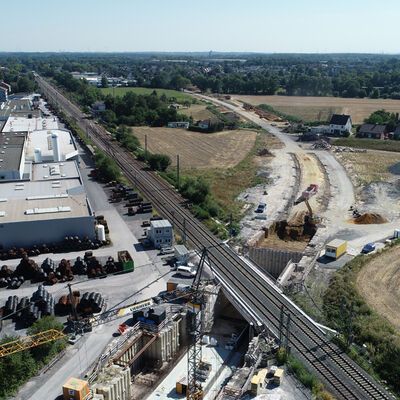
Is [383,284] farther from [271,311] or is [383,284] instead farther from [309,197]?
[309,197]

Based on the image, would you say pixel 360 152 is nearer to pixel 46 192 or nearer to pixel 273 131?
pixel 273 131

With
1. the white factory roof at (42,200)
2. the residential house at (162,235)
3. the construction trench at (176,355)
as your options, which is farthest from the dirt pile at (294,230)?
the white factory roof at (42,200)

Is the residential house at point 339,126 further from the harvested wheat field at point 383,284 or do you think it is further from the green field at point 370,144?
the harvested wheat field at point 383,284

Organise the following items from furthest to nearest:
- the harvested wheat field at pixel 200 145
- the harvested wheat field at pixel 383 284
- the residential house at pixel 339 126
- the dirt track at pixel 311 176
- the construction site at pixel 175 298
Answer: the residential house at pixel 339 126, the harvested wheat field at pixel 200 145, the dirt track at pixel 311 176, the harvested wheat field at pixel 383 284, the construction site at pixel 175 298

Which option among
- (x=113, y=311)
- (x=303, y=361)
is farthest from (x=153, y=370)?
(x=303, y=361)

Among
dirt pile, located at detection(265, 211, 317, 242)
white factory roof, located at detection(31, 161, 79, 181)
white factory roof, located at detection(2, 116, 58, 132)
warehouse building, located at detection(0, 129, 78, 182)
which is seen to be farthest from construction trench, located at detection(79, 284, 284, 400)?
white factory roof, located at detection(2, 116, 58, 132)

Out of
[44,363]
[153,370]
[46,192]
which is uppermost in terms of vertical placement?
[46,192]
